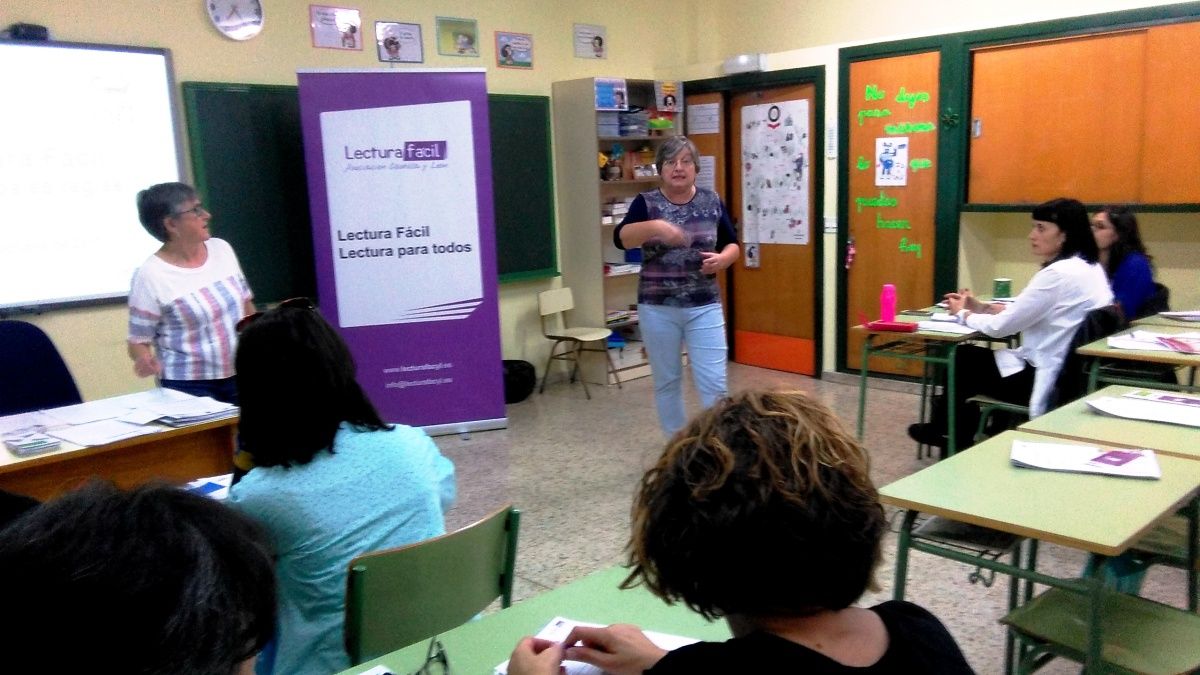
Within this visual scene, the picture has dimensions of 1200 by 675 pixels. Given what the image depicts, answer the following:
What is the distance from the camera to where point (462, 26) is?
571 cm

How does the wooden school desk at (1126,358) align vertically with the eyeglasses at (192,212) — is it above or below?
below

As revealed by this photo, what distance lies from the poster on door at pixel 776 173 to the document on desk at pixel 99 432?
15.2ft

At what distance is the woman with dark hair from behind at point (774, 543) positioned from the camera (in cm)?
94

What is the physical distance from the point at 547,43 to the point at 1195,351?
4406 mm

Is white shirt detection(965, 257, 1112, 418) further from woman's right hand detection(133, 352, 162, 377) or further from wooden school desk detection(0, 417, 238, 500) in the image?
woman's right hand detection(133, 352, 162, 377)

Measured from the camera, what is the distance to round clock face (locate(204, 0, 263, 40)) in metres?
4.65

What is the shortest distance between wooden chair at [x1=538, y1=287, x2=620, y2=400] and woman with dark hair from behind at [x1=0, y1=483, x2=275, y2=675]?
5.16 metres

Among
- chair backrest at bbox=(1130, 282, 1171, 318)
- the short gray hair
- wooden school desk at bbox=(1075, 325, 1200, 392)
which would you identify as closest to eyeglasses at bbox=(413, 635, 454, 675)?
the short gray hair

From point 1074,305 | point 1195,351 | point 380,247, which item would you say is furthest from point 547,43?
point 1195,351

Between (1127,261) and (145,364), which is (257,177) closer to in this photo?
(145,364)

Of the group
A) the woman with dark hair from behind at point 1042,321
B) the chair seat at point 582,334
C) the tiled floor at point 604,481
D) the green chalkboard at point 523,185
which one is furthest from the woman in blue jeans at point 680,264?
the green chalkboard at point 523,185

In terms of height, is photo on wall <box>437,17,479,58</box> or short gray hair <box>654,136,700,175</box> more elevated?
photo on wall <box>437,17,479,58</box>

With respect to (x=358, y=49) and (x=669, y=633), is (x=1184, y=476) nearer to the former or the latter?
(x=669, y=633)

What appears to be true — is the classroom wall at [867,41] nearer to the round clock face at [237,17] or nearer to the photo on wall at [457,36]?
the photo on wall at [457,36]
